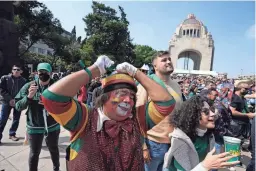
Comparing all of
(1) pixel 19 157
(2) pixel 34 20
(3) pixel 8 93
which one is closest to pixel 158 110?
(1) pixel 19 157

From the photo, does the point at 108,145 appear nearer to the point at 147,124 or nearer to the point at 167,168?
the point at 147,124

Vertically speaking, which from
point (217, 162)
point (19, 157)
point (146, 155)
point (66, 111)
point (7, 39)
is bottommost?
point (19, 157)

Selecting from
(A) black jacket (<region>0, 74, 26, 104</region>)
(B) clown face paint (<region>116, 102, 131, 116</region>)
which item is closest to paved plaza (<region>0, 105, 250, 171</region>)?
(A) black jacket (<region>0, 74, 26, 104</region>)

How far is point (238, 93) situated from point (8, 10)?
1557 cm

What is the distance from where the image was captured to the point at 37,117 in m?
3.12

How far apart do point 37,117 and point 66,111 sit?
6.48 feet

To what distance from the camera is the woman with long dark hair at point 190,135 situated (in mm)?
2211

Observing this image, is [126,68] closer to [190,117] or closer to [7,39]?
[190,117]

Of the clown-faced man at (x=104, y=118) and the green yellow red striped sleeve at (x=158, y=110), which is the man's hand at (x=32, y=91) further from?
the green yellow red striped sleeve at (x=158, y=110)

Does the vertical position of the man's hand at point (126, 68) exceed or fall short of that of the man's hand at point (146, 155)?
it exceeds it

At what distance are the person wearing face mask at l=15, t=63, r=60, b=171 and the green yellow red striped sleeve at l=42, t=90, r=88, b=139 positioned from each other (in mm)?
1770

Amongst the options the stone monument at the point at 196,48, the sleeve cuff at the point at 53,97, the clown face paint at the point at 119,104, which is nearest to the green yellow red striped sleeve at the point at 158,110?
the clown face paint at the point at 119,104

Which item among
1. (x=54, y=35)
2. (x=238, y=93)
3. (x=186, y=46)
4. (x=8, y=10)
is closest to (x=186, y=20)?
(x=186, y=46)

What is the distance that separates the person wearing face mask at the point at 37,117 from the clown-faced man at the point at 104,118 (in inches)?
67.0
